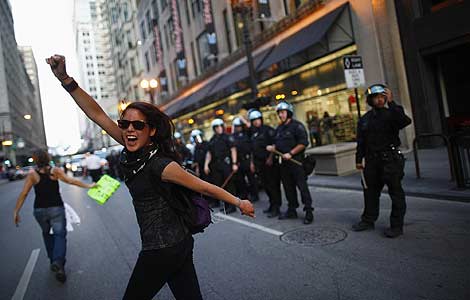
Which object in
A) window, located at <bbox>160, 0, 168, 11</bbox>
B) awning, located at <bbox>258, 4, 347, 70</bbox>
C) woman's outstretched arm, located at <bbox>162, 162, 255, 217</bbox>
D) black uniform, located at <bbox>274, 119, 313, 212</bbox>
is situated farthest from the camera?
window, located at <bbox>160, 0, 168, 11</bbox>

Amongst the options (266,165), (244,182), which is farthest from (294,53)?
(266,165)

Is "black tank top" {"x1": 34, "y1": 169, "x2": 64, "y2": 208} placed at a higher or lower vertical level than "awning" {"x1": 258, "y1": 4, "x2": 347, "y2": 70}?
lower

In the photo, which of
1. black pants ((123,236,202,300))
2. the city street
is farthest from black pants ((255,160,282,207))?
black pants ((123,236,202,300))

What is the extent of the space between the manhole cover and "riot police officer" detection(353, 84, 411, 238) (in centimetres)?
57

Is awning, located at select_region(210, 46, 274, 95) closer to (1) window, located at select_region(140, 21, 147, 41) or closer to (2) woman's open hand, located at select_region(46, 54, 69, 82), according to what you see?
(2) woman's open hand, located at select_region(46, 54, 69, 82)

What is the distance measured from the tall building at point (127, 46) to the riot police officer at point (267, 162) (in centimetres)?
4202

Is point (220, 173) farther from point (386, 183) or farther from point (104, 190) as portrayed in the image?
point (386, 183)

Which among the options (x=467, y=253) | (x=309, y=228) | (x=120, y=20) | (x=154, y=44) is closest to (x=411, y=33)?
(x=309, y=228)

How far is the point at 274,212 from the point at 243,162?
1.84 metres

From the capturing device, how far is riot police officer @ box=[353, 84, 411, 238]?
4.86 m

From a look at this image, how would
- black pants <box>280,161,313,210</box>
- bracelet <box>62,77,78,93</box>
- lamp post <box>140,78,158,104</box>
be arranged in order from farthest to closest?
lamp post <box>140,78,158,104</box>
black pants <box>280,161,313,210</box>
bracelet <box>62,77,78,93</box>

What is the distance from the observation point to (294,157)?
21.0ft

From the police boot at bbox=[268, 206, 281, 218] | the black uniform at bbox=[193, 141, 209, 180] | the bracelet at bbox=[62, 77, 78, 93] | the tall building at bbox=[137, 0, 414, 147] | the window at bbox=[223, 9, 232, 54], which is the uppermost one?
the window at bbox=[223, 9, 232, 54]

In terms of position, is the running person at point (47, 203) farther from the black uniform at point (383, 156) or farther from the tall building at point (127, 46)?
the tall building at point (127, 46)
